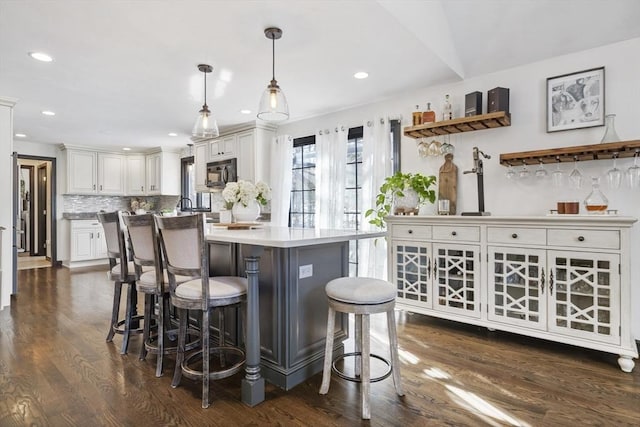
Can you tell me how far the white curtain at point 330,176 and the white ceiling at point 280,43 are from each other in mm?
586

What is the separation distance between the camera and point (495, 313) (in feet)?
9.52

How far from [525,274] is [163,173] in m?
6.72

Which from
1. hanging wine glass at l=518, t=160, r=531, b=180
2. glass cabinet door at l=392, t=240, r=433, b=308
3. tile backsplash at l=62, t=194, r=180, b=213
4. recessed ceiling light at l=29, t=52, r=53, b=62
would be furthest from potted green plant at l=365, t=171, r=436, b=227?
tile backsplash at l=62, t=194, r=180, b=213

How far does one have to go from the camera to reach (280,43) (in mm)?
2750

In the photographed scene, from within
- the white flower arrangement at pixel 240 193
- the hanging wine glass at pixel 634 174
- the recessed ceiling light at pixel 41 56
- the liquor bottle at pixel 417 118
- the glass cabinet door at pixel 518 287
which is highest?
the recessed ceiling light at pixel 41 56

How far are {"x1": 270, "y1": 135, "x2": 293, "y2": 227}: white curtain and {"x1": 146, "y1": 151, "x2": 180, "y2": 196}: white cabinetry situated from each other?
10.5 feet

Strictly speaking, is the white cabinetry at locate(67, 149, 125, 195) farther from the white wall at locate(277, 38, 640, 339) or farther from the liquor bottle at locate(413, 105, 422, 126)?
the liquor bottle at locate(413, 105, 422, 126)

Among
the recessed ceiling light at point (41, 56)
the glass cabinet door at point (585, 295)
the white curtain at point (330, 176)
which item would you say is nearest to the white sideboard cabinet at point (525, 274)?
the glass cabinet door at point (585, 295)

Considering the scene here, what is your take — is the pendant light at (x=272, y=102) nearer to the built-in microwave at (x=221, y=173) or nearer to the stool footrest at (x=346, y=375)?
the stool footrest at (x=346, y=375)

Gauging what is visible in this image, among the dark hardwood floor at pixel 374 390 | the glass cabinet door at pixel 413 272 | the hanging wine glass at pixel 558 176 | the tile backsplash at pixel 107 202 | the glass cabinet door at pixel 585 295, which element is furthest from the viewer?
the tile backsplash at pixel 107 202

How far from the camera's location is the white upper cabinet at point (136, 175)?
302 inches

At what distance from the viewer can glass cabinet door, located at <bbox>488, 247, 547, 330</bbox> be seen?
2.70 m

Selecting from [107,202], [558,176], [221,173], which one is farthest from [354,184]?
[107,202]

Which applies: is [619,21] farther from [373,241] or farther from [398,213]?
[373,241]
